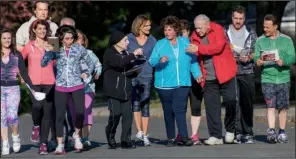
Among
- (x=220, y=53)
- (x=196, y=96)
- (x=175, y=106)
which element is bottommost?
(x=175, y=106)

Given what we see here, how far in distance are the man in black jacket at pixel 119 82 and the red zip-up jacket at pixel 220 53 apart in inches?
38.6

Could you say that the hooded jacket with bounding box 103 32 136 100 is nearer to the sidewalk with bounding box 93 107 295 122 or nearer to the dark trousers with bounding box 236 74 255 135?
the dark trousers with bounding box 236 74 255 135

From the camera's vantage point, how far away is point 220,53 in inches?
481

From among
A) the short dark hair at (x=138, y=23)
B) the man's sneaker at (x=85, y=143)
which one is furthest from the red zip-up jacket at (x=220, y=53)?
the man's sneaker at (x=85, y=143)

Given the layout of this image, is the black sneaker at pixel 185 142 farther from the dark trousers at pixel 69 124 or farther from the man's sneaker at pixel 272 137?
the dark trousers at pixel 69 124

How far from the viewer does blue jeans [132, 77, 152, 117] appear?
12695 millimetres

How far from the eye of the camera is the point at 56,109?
465 inches

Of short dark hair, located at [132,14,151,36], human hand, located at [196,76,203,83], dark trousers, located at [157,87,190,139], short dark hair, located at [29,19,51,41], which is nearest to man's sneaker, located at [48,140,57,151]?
short dark hair, located at [29,19,51,41]

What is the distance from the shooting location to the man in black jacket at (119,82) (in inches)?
477

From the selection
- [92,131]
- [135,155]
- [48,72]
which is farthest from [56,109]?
[92,131]

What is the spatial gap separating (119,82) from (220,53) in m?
1.49

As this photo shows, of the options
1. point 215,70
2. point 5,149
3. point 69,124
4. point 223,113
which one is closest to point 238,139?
point 215,70

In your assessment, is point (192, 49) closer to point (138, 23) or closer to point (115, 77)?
point (138, 23)

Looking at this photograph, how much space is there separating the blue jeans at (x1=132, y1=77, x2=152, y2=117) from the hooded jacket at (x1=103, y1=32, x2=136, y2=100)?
0.48m
